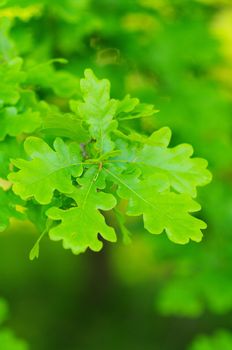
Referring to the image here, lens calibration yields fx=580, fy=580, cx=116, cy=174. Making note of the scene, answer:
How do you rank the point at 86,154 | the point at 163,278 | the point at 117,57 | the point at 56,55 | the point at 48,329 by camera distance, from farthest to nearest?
the point at 163,278 → the point at 48,329 → the point at 117,57 → the point at 56,55 → the point at 86,154

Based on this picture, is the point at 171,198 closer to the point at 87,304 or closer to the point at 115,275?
the point at 87,304

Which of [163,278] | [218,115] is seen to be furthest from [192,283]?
[163,278]

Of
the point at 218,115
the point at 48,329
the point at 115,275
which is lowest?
the point at 48,329

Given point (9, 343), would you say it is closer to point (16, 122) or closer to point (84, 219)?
point (16, 122)

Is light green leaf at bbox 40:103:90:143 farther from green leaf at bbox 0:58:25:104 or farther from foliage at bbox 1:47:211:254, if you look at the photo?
green leaf at bbox 0:58:25:104

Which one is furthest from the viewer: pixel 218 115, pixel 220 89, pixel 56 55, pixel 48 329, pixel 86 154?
pixel 48 329
